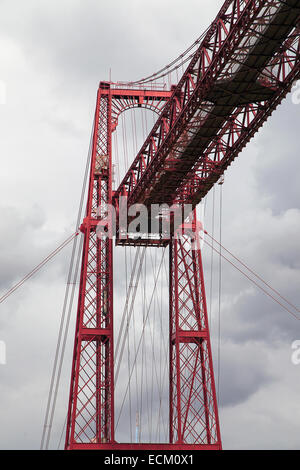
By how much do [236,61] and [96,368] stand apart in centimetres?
2202

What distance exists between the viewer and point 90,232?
47312mm

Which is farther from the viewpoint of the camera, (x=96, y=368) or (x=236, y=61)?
(x=96, y=368)

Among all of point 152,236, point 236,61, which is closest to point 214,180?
point 152,236

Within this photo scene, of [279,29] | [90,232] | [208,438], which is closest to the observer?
[279,29]

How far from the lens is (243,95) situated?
3262cm

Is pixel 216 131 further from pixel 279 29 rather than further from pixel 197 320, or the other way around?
pixel 197 320

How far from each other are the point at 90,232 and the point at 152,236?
4440mm

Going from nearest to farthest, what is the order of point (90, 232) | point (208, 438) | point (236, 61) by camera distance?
1. point (236, 61)
2. point (208, 438)
3. point (90, 232)

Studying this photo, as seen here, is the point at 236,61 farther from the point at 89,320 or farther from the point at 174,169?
the point at 89,320

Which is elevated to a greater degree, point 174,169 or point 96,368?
point 174,169
